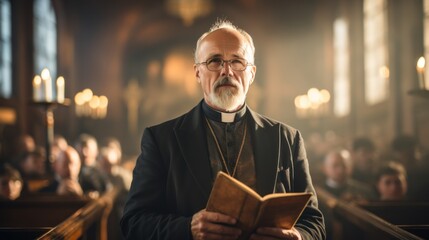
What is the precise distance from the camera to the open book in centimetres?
208

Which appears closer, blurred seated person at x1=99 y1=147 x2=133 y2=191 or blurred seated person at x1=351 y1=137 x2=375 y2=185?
blurred seated person at x1=99 y1=147 x2=133 y2=191

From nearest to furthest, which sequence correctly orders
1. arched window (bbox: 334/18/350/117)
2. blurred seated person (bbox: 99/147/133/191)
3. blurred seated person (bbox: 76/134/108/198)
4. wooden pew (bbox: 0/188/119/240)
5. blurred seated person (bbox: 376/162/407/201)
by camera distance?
1. wooden pew (bbox: 0/188/119/240)
2. blurred seated person (bbox: 376/162/407/201)
3. blurred seated person (bbox: 76/134/108/198)
4. blurred seated person (bbox: 99/147/133/191)
5. arched window (bbox: 334/18/350/117)

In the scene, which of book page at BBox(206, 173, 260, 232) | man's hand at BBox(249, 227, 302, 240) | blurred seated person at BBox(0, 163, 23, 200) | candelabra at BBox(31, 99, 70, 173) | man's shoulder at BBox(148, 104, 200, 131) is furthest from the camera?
candelabra at BBox(31, 99, 70, 173)

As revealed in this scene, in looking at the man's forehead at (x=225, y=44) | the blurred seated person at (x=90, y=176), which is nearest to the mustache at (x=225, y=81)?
the man's forehead at (x=225, y=44)

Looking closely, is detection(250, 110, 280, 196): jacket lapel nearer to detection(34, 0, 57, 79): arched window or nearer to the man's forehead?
the man's forehead

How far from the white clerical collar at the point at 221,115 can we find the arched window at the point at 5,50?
35.8 ft

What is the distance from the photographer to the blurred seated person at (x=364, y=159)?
8.52 m

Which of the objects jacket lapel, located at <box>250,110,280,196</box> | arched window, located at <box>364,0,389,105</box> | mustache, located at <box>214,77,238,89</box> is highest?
arched window, located at <box>364,0,389,105</box>

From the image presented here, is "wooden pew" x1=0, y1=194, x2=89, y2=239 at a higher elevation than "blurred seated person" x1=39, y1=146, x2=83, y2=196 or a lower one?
lower

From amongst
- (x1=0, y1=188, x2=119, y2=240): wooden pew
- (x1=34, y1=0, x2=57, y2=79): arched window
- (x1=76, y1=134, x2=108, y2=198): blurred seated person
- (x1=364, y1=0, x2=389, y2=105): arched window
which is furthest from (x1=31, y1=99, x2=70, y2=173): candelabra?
(x1=34, y1=0, x2=57, y2=79): arched window

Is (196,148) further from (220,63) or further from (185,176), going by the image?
(220,63)

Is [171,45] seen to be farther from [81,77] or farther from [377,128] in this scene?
[377,128]

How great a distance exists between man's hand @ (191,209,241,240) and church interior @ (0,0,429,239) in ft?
13.8

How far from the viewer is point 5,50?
12773 millimetres
